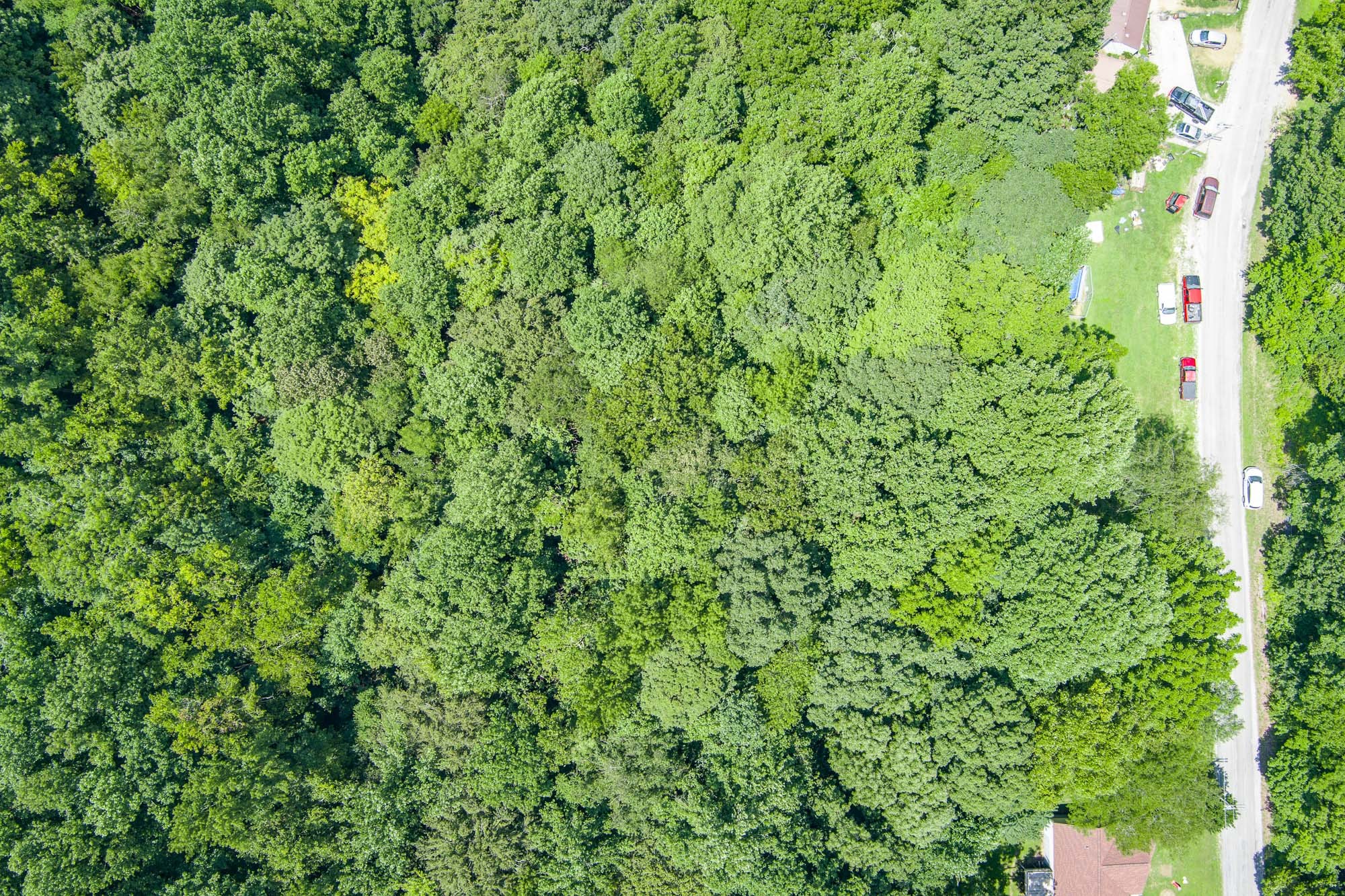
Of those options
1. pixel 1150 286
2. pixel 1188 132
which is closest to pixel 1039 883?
pixel 1150 286

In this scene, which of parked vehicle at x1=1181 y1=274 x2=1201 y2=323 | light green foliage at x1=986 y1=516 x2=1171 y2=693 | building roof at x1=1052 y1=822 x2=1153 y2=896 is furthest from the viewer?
parked vehicle at x1=1181 y1=274 x2=1201 y2=323

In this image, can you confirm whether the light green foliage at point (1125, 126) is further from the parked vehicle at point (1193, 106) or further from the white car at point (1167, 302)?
the white car at point (1167, 302)

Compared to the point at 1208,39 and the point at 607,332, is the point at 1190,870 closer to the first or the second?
the point at 607,332

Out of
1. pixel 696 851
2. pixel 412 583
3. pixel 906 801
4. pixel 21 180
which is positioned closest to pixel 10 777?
pixel 412 583

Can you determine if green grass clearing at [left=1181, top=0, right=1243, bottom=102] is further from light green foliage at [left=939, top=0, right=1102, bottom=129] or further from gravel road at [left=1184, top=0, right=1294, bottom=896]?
light green foliage at [left=939, top=0, right=1102, bottom=129]

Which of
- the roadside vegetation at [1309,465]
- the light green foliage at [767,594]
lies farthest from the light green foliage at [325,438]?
the roadside vegetation at [1309,465]

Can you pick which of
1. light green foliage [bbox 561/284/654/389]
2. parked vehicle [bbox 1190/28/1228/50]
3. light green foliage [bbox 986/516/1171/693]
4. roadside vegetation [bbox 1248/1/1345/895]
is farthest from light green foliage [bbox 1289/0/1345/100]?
light green foliage [bbox 561/284/654/389]

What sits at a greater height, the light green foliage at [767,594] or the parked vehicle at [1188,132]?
the parked vehicle at [1188,132]

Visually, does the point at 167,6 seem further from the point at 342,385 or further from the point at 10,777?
the point at 10,777
